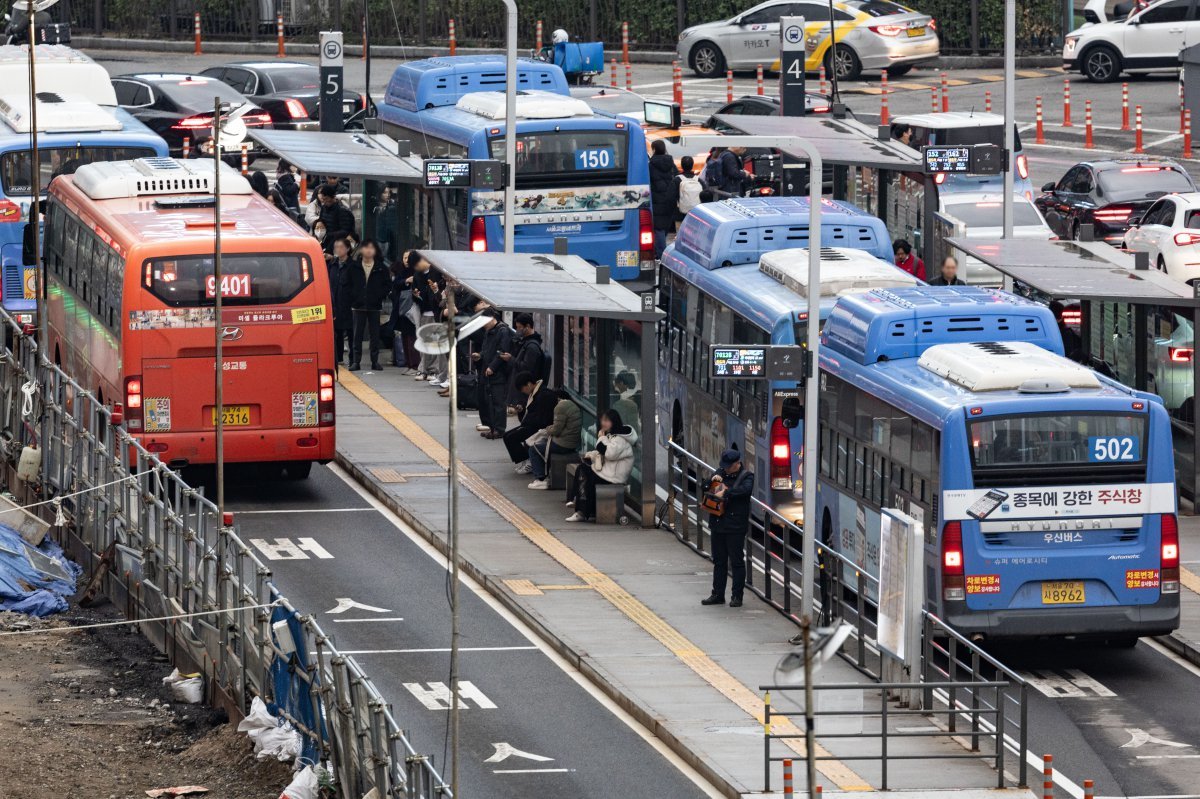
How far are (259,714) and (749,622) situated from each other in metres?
5.39

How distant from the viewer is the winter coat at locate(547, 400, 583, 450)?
29.4 metres

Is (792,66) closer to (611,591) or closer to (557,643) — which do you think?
(611,591)

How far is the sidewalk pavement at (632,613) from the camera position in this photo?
20531 millimetres

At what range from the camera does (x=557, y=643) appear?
2400 cm

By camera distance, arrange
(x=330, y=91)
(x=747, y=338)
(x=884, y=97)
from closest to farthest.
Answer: (x=747, y=338), (x=330, y=91), (x=884, y=97)

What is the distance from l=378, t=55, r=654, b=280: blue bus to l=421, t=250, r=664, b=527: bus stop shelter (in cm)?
609

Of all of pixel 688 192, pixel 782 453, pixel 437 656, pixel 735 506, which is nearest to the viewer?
pixel 437 656

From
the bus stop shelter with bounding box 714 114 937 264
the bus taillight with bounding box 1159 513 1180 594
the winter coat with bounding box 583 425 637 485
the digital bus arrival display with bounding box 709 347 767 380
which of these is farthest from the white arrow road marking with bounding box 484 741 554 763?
the bus stop shelter with bounding box 714 114 937 264

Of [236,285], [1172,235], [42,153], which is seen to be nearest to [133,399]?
[236,285]

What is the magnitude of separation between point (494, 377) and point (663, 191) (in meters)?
9.78

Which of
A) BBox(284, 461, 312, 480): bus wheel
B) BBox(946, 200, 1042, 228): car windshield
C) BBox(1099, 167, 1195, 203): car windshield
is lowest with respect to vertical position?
BBox(284, 461, 312, 480): bus wheel

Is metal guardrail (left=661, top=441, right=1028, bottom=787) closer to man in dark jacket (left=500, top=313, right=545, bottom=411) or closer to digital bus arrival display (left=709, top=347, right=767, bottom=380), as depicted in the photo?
digital bus arrival display (left=709, top=347, right=767, bottom=380)

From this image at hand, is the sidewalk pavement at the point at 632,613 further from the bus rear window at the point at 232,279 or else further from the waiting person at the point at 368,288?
the bus rear window at the point at 232,279

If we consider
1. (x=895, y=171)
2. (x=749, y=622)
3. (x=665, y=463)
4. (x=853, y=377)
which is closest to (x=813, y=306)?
(x=853, y=377)
